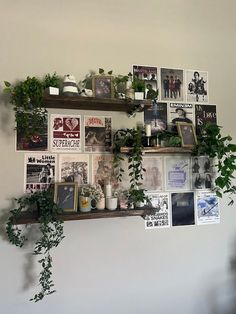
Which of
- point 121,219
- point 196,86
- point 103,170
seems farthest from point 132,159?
point 196,86

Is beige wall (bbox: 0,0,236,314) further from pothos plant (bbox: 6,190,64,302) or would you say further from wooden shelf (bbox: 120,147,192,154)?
wooden shelf (bbox: 120,147,192,154)

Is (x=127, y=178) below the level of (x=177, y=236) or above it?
above

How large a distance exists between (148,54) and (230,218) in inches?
52.6

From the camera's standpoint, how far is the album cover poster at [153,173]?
1994 millimetres

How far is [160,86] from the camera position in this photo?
6.73ft

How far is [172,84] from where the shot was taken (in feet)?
6.82

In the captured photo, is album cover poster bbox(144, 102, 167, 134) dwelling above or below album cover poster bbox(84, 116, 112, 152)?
above

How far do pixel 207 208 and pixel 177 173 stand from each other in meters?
0.35

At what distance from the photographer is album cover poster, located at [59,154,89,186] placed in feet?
6.04

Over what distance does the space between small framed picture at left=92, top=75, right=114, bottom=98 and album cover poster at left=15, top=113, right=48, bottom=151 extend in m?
0.37

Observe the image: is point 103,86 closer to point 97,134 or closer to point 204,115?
point 97,134

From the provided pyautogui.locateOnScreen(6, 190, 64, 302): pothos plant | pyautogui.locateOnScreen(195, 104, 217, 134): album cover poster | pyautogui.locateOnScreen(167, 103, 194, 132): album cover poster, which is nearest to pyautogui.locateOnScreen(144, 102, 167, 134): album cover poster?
pyautogui.locateOnScreen(167, 103, 194, 132): album cover poster

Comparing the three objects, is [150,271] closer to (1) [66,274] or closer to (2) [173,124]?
(1) [66,274]

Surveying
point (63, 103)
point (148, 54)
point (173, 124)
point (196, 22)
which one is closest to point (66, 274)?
point (63, 103)
